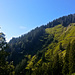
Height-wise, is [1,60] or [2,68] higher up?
[1,60]

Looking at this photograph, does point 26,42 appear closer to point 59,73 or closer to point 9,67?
point 59,73

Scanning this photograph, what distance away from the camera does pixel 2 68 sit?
1379 centimetres

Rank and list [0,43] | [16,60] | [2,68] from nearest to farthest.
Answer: [0,43], [2,68], [16,60]

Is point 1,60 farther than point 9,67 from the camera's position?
No

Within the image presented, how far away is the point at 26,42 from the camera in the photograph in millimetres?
190875

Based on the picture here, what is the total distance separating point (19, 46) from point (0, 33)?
600 feet

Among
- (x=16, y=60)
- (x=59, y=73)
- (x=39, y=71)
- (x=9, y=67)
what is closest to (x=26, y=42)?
(x=16, y=60)

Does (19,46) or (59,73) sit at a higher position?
(19,46)

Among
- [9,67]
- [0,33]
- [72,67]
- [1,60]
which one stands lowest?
[72,67]

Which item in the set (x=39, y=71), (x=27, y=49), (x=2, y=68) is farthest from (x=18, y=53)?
(x=2, y=68)

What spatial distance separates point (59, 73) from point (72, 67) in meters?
14.3

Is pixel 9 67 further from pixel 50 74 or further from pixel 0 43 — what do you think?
pixel 50 74

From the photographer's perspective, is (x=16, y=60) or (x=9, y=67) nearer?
(x=9, y=67)

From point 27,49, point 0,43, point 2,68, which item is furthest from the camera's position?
point 27,49
